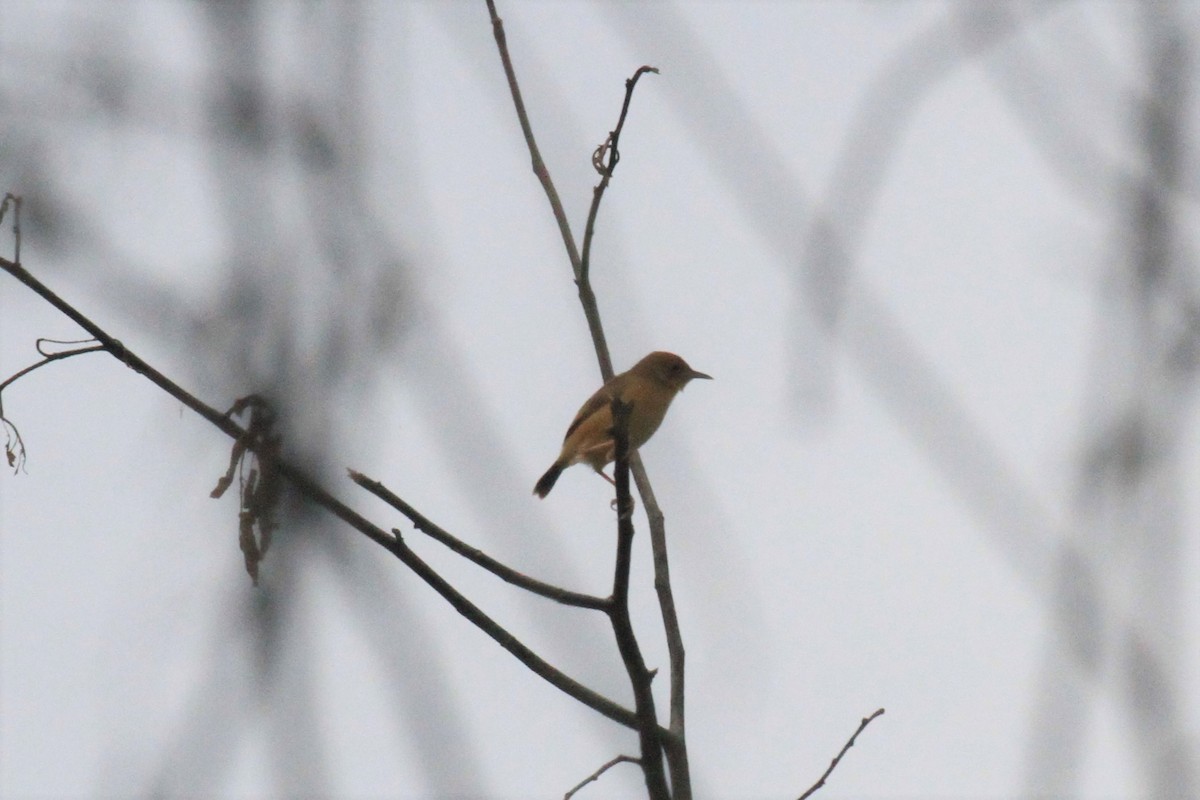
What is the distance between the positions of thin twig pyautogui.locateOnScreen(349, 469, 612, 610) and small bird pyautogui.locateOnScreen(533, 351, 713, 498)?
2.72m

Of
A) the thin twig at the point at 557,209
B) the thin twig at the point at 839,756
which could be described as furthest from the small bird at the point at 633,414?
the thin twig at the point at 839,756

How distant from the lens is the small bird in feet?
21.5

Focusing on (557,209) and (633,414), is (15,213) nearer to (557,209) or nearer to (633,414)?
(557,209)

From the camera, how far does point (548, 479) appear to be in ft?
23.6

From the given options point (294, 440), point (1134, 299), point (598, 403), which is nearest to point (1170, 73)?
point (1134, 299)

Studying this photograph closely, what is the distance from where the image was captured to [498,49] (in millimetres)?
4031

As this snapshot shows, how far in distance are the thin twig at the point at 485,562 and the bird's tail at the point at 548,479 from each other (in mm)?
3633

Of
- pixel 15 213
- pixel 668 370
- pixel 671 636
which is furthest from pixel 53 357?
pixel 668 370

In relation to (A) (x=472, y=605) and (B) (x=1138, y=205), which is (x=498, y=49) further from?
(B) (x=1138, y=205)

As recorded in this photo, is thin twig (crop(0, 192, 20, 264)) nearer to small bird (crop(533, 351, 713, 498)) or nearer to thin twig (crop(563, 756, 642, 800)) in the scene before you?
thin twig (crop(563, 756, 642, 800))

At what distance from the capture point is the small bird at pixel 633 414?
21.5 ft

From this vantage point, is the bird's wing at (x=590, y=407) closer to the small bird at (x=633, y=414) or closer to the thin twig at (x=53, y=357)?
the small bird at (x=633, y=414)

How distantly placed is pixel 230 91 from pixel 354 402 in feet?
1.63

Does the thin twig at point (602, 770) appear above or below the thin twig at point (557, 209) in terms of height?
below
